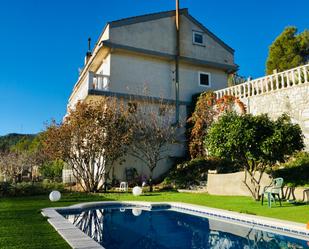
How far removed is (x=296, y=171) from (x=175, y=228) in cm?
578

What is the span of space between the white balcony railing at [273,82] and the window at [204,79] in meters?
3.92

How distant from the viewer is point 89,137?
17.2m

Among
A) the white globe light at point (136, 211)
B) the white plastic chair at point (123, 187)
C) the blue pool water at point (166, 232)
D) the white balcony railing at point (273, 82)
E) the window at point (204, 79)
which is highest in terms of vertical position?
the window at point (204, 79)

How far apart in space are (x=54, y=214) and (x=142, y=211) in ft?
11.2

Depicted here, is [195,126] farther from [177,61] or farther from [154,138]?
[177,61]

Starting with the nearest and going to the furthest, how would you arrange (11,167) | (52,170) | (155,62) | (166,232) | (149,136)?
(166,232), (149,136), (155,62), (11,167), (52,170)

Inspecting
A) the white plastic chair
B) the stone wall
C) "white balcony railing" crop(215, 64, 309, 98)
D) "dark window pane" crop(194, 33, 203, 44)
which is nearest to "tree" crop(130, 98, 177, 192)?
the white plastic chair

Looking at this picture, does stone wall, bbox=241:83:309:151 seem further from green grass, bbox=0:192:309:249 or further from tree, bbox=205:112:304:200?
green grass, bbox=0:192:309:249

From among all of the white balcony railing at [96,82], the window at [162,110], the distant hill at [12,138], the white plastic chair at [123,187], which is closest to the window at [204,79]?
the window at [162,110]

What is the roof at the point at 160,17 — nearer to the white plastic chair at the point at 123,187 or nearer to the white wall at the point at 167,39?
the white wall at the point at 167,39

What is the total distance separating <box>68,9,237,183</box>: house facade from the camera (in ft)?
68.6

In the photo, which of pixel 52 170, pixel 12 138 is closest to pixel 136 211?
pixel 52 170

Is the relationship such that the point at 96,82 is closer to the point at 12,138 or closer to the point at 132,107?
the point at 132,107

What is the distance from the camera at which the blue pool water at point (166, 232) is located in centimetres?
724
